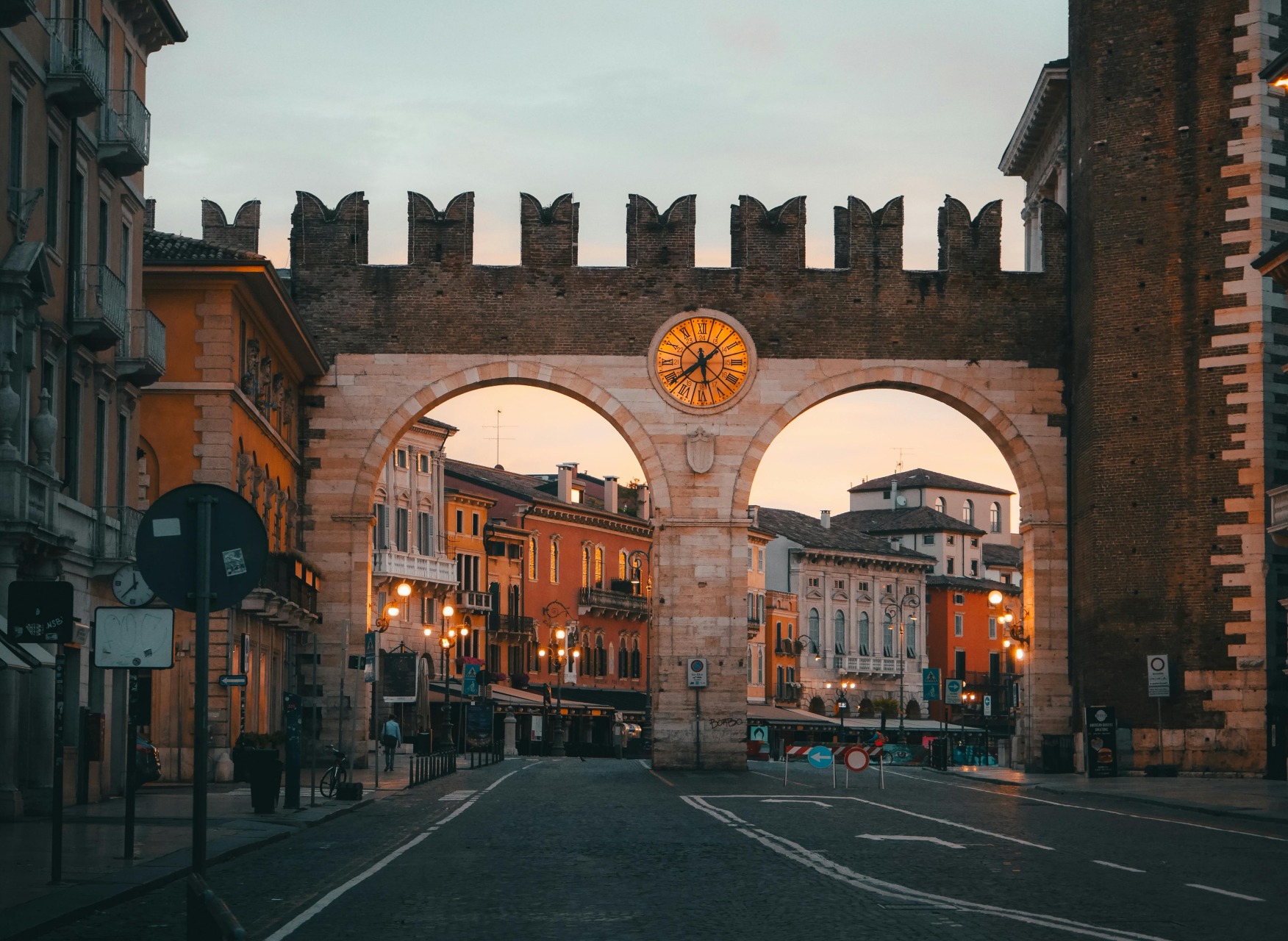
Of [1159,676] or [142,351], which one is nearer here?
[142,351]

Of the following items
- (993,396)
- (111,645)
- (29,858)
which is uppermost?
(993,396)

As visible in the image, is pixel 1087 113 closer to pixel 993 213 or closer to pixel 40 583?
pixel 993 213

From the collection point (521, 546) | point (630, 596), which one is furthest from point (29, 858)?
point (630, 596)

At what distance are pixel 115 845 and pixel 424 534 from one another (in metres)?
69.8

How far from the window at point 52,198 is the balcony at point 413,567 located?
5407cm

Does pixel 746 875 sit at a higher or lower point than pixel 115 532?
lower

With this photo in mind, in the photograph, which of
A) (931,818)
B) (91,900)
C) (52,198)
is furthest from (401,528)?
(91,900)

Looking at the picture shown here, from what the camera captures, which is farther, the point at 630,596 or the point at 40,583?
the point at 630,596

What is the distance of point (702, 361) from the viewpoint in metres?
42.4

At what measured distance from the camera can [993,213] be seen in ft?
143

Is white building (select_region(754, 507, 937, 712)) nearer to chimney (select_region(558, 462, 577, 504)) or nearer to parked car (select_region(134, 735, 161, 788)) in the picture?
chimney (select_region(558, 462, 577, 504))

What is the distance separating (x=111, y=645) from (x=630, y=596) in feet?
299

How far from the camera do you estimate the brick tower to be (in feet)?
127

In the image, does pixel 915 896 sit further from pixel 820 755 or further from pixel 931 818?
pixel 820 755
